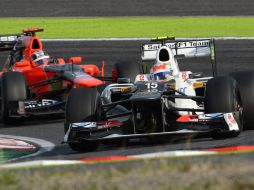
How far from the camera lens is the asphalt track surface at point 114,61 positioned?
10.2 m

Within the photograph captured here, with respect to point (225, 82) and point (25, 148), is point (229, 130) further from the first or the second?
point (25, 148)

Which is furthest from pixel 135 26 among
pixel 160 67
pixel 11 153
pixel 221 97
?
pixel 221 97

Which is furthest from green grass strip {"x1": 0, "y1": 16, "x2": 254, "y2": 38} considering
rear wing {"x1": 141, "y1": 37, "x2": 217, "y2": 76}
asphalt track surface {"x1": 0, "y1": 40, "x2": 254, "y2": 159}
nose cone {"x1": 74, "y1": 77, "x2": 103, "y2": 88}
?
rear wing {"x1": 141, "y1": 37, "x2": 217, "y2": 76}

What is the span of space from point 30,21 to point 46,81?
13.0 metres

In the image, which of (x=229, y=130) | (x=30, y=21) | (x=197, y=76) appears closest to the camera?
(x=229, y=130)

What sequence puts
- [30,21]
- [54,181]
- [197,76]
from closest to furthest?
[54,181], [197,76], [30,21]

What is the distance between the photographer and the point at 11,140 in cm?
1264

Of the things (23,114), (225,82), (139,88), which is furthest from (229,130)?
(23,114)

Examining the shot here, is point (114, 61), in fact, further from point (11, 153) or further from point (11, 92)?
point (11, 153)

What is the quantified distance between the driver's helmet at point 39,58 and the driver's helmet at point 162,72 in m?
4.45

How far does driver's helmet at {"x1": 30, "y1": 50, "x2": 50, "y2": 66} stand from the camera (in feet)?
53.6

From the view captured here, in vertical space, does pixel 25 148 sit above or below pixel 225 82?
below
